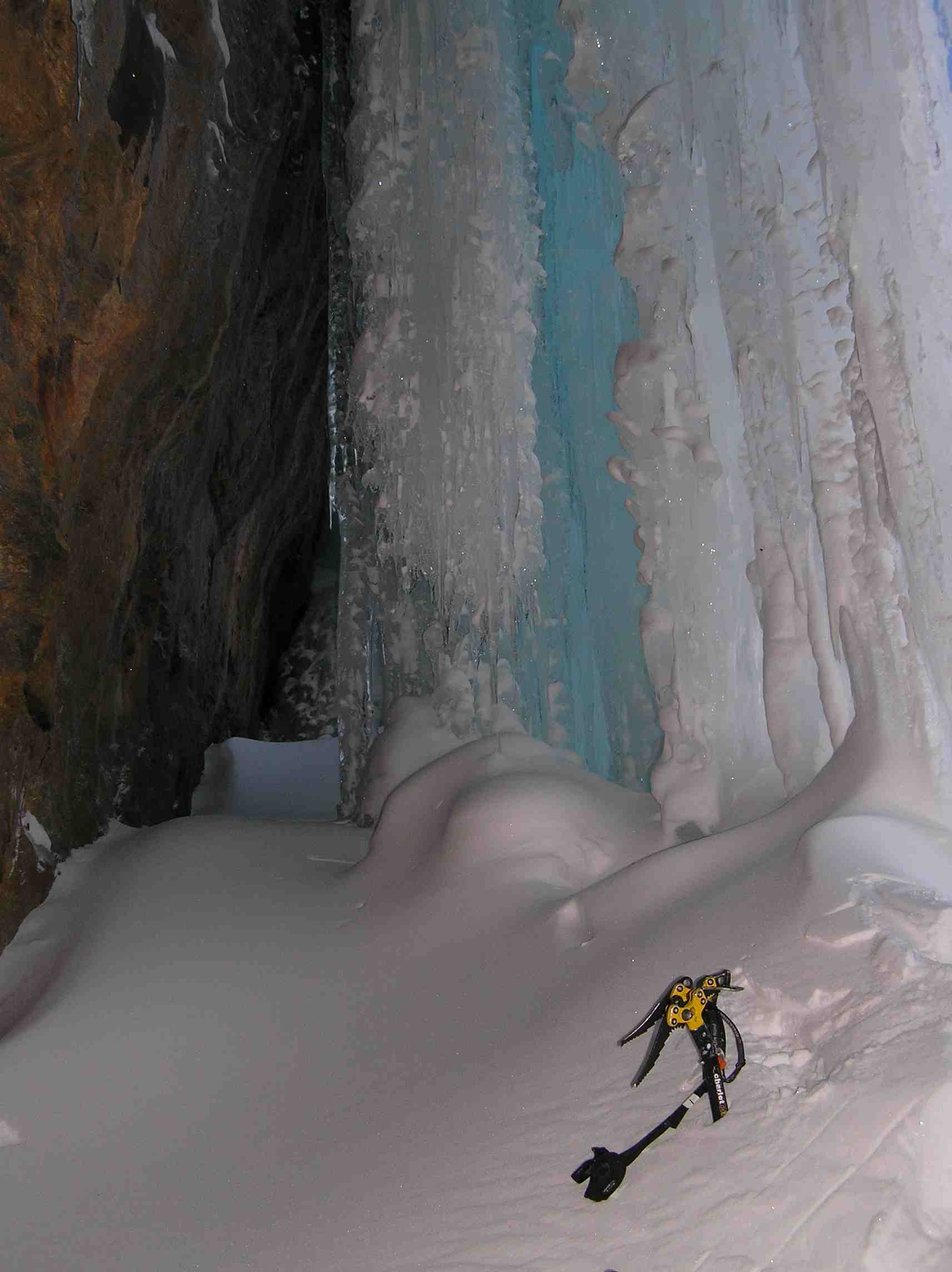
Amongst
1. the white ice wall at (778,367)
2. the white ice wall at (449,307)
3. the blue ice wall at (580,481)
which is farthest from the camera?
the white ice wall at (449,307)

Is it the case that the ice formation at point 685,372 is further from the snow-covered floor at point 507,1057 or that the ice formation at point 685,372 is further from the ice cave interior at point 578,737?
the snow-covered floor at point 507,1057

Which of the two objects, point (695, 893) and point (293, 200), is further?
point (293, 200)

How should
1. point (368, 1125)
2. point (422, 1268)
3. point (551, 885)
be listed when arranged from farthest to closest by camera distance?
point (551, 885) → point (368, 1125) → point (422, 1268)

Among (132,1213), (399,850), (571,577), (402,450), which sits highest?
(402,450)

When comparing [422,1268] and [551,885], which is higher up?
[551,885]

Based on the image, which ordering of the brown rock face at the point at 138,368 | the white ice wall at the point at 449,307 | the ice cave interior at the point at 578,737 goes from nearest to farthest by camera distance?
the ice cave interior at the point at 578,737
the brown rock face at the point at 138,368
the white ice wall at the point at 449,307

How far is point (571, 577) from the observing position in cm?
616

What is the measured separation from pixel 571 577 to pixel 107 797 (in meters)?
2.90

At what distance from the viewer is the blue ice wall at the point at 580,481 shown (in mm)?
5648

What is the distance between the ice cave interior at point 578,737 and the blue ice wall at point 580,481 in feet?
0.08

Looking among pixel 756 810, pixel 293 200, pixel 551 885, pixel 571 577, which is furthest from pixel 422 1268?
pixel 293 200

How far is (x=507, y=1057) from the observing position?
9.16 feet

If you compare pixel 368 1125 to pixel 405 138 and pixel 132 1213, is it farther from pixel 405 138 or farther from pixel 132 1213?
pixel 405 138

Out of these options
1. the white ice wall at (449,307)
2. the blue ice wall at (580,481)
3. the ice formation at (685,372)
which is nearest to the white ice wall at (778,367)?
the ice formation at (685,372)
